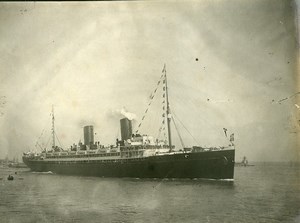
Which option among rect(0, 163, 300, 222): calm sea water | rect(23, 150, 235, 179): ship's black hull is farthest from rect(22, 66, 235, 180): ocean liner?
rect(0, 163, 300, 222): calm sea water

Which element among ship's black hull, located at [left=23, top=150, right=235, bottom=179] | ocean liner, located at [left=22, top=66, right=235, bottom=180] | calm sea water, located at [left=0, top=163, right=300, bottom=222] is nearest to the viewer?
calm sea water, located at [left=0, top=163, right=300, bottom=222]

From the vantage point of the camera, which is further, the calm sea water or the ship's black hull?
the ship's black hull

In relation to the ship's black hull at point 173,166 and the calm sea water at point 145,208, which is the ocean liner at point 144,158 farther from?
the calm sea water at point 145,208

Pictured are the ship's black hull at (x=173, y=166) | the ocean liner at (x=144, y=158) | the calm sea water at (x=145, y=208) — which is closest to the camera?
the calm sea water at (x=145, y=208)

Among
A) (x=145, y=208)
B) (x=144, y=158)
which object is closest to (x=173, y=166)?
(x=144, y=158)

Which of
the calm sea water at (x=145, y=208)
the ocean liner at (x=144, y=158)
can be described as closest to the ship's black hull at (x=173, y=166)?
the ocean liner at (x=144, y=158)

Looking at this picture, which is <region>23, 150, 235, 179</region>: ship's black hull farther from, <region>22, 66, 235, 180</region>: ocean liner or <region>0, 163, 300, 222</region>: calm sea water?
<region>0, 163, 300, 222</region>: calm sea water

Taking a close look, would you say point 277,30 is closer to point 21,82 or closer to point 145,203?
point 145,203

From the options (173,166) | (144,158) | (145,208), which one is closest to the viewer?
(145,208)

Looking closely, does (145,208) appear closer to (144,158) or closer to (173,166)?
(173,166)
